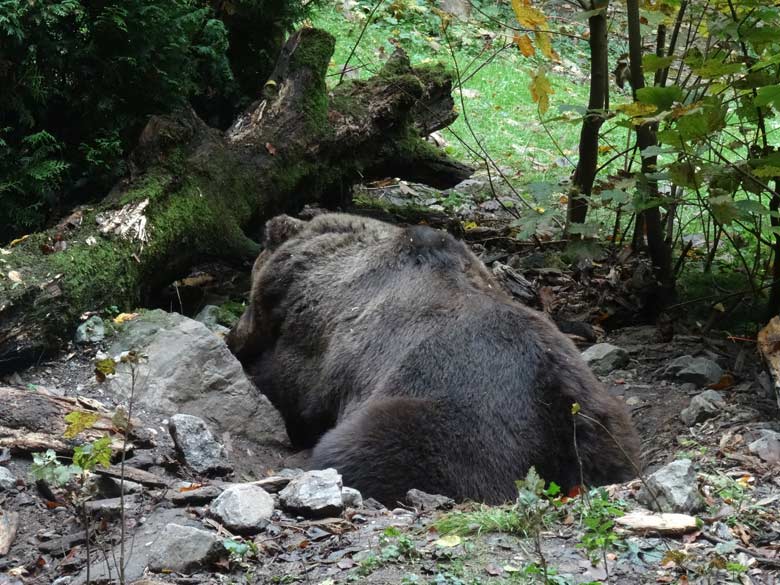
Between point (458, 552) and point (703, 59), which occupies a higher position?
point (703, 59)

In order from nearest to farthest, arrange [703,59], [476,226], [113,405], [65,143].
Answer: [113,405] < [703,59] < [65,143] < [476,226]

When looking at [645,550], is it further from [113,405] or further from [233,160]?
[233,160]

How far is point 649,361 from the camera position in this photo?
611cm

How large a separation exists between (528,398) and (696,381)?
1782mm

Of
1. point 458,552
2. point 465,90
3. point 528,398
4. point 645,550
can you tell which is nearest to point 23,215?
point 528,398

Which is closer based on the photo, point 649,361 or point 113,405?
point 113,405

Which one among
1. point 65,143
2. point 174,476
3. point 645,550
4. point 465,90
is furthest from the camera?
point 465,90

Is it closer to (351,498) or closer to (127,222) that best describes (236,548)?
(351,498)

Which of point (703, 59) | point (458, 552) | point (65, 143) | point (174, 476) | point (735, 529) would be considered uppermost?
point (703, 59)

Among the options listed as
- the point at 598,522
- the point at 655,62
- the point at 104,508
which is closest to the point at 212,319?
the point at 104,508

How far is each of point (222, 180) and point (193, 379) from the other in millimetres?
2113

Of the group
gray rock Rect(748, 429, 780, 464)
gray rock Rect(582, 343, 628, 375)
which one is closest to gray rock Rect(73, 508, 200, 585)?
gray rock Rect(748, 429, 780, 464)

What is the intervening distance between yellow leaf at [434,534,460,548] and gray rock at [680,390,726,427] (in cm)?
228

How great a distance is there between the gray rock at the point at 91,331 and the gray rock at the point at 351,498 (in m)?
2.39
